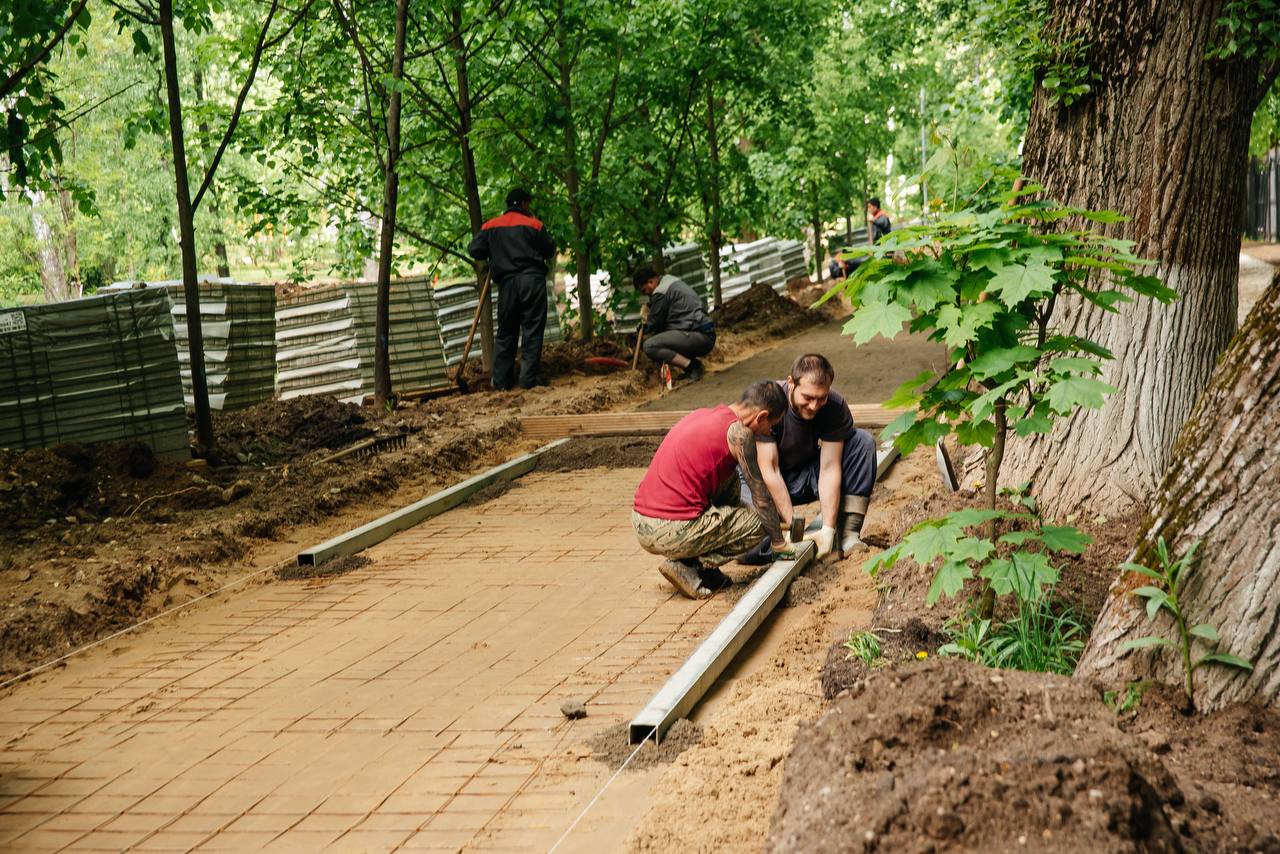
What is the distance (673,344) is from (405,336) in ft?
12.5

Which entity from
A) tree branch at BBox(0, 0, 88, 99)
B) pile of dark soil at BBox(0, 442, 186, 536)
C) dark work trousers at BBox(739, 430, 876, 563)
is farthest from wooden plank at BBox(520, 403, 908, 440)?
tree branch at BBox(0, 0, 88, 99)

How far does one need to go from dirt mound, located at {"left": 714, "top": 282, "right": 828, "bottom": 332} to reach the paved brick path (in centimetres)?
1247

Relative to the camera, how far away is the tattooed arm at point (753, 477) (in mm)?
6441

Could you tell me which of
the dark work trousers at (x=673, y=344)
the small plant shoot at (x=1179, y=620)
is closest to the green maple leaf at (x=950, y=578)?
the small plant shoot at (x=1179, y=620)

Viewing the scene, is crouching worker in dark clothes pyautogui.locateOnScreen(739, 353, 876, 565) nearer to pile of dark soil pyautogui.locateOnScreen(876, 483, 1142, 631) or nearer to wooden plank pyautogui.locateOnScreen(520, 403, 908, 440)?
pile of dark soil pyautogui.locateOnScreen(876, 483, 1142, 631)

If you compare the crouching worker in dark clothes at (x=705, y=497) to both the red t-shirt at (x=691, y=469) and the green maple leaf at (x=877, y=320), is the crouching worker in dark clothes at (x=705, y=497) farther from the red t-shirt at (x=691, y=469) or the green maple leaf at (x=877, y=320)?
the green maple leaf at (x=877, y=320)

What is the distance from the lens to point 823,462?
23.9 feet

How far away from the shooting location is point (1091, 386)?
375 cm

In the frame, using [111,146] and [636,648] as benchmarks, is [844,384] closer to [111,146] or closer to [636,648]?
[636,648]

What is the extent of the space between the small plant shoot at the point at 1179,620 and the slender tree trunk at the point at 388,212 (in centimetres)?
978

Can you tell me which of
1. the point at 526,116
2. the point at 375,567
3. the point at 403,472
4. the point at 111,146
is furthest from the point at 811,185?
the point at 375,567

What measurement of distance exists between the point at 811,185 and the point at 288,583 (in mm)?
19390

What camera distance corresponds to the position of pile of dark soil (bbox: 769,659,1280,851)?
2521mm

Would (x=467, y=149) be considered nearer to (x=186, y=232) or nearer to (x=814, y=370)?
(x=186, y=232)
